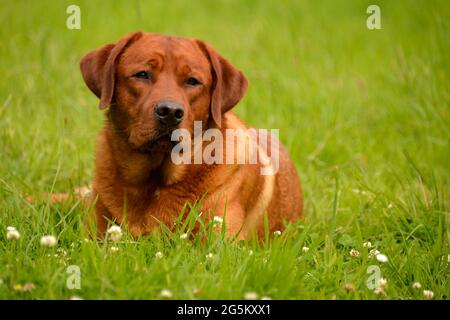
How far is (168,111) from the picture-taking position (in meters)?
3.89

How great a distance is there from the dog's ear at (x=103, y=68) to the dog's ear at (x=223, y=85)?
21.4 inches

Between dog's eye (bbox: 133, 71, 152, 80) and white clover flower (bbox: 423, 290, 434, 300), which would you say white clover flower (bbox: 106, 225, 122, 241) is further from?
white clover flower (bbox: 423, 290, 434, 300)

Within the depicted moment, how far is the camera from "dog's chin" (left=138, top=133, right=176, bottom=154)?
13.1 ft

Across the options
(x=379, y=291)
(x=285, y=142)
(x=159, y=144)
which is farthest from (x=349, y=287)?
(x=285, y=142)

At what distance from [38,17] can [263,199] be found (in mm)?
5703

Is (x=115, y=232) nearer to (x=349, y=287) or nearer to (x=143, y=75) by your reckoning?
(x=143, y=75)

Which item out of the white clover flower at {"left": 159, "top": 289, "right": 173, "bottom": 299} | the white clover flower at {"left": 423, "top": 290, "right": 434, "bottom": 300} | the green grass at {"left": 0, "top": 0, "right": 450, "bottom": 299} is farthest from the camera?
the white clover flower at {"left": 423, "top": 290, "right": 434, "bottom": 300}

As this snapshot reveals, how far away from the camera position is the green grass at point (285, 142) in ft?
11.2

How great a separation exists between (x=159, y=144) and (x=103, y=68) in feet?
2.09

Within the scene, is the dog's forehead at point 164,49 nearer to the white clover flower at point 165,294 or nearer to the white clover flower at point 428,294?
the white clover flower at point 165,294

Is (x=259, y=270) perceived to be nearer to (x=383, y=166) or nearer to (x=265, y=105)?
(x=383, y=166)

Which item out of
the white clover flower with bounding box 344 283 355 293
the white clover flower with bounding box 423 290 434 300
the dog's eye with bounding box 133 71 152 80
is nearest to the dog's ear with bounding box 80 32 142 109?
the dog's eye with bounding box 133 71 152 80

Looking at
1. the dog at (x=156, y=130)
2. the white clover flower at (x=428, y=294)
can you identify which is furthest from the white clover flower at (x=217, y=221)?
the white clover flower at (x=428, y=294)
